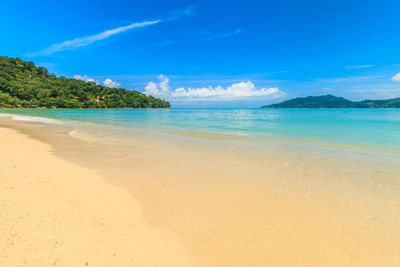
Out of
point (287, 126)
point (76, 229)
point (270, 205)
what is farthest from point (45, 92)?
point (270, 205)

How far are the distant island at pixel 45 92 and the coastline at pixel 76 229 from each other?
107076 millimetres

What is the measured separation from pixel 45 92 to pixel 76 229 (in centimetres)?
13051

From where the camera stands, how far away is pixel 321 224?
361 centimetres

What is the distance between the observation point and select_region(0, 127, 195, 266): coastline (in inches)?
99.5

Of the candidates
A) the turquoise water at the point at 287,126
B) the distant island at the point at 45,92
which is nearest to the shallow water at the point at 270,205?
the turquoise water at the point at 287,126

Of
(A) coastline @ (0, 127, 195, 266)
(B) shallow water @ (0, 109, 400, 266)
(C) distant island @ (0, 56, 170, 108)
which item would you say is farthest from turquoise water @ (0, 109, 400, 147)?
(C) distant island @ (0, 56, 170, 108)

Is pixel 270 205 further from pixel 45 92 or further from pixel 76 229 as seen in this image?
pixel 45 92

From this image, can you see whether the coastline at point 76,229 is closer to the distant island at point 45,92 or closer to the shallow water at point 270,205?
the shallow water at point 270,205

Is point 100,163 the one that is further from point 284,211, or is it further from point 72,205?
point 284,211

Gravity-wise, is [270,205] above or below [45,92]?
below

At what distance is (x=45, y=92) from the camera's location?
327ft

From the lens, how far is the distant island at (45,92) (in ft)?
284

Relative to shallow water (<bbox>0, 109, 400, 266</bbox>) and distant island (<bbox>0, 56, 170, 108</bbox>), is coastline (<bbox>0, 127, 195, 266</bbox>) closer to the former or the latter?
shallow water (<bbox>0, 109, 400, 266</bbox>)

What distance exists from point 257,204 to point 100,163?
20.2 ft
